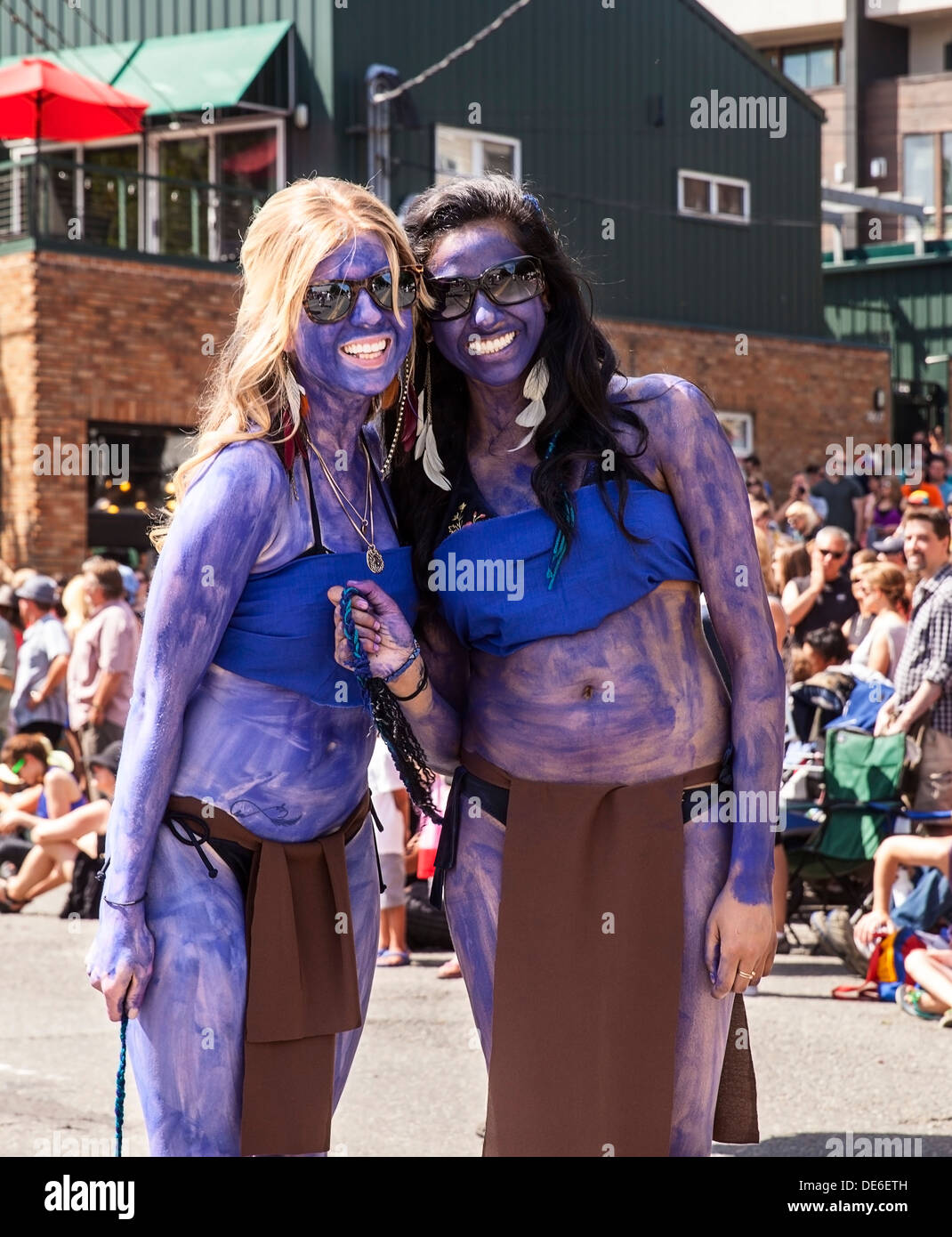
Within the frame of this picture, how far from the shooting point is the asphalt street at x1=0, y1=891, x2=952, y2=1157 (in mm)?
5465

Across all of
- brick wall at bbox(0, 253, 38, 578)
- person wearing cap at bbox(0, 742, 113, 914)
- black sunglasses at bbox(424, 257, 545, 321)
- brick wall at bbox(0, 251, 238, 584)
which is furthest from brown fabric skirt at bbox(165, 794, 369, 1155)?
brick wall at bbox(0, 253, 38, 578)

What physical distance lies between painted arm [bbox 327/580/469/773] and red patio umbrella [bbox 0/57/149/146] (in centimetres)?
1462

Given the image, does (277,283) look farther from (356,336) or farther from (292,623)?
(292,623)

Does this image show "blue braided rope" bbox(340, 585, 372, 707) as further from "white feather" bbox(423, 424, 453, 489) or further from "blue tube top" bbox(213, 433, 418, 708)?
"white feather" bbox(423, 424, 453, 489)

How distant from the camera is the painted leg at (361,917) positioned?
3260mm

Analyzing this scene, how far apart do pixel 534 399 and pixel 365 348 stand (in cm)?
34

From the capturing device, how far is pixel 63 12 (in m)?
21.5

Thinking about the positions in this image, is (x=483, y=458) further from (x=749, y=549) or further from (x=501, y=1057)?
(x=501, y=1057)

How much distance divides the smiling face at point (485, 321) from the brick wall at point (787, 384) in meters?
20.3

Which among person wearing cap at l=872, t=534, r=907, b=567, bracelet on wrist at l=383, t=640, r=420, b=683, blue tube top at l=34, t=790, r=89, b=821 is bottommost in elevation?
blue tube top at l=34, t=790, r=89, b=821

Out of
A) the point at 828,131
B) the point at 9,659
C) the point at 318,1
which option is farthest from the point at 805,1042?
the point at 828,131

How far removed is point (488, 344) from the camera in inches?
127

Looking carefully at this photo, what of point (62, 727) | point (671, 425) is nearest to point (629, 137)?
point (62, 727)
